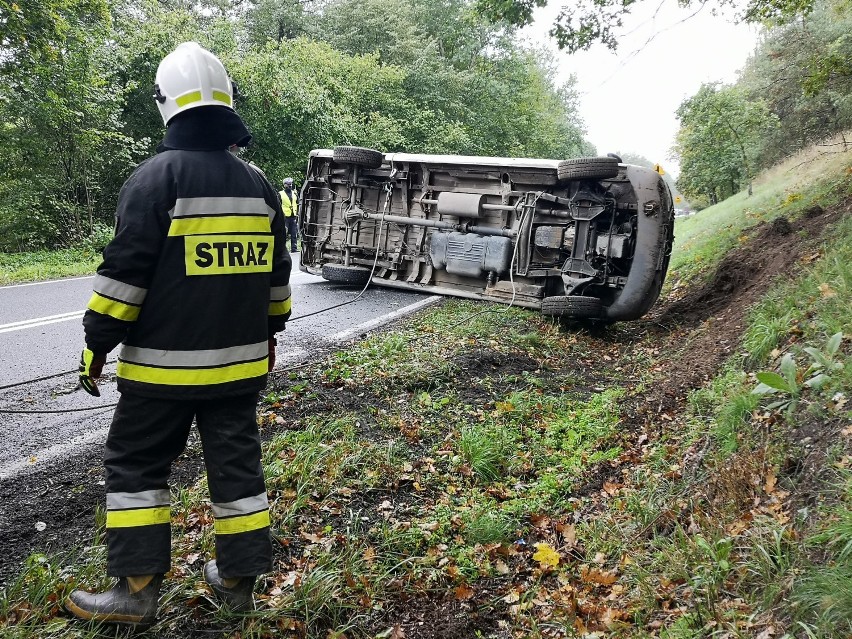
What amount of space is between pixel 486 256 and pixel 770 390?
4.59 metres

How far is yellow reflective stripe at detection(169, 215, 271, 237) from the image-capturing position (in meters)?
2.25

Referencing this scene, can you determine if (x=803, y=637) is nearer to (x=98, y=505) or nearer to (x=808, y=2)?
(x=98, y=505)

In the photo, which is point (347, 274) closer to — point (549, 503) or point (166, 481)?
point (549, 503)

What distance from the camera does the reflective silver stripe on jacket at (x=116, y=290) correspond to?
218 centimetres

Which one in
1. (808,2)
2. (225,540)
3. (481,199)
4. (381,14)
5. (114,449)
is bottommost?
(225,540)

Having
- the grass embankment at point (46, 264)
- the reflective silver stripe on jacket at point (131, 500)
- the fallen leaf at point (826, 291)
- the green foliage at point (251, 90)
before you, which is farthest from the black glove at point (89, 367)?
the grass embankment at point (46, 264)

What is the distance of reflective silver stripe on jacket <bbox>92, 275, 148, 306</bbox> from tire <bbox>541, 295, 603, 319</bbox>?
204 inches

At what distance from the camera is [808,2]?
8.41 meters

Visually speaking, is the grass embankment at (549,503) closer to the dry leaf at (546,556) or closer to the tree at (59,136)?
the dry leaf at (546,556)

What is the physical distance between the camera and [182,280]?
7.46 feet

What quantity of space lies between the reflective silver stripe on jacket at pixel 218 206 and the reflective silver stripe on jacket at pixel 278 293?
0.36 m

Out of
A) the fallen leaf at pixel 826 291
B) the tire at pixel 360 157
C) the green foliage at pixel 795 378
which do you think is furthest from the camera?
the tire at pixel 360 157

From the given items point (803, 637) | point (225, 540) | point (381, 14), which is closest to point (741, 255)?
point (803, 637)

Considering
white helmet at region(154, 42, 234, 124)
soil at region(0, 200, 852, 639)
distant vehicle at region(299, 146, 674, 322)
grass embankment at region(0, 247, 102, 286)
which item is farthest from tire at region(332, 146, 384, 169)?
white helmet at region(154, 42, 234, 124)
